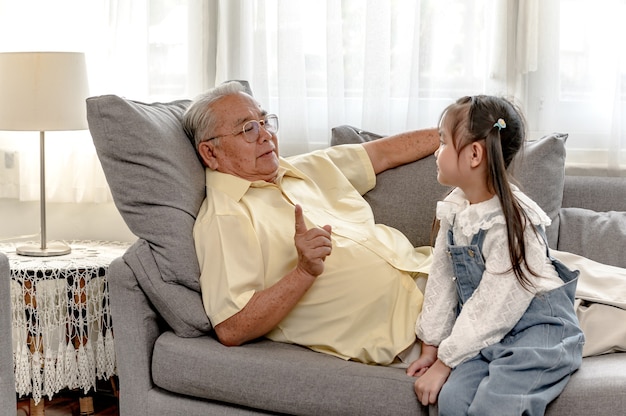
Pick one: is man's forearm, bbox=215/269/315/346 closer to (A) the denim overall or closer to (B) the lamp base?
(A) the denim overall

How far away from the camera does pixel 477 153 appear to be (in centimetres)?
192

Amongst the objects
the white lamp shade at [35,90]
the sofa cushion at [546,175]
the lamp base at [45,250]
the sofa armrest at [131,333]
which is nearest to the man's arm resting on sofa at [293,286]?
the sofa armrest at [131,333]

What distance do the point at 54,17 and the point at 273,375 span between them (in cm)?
194

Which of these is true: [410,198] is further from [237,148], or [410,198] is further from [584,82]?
[584,82]

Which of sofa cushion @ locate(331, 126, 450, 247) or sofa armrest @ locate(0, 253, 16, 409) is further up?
sofa cushion @ locate(331, 126, 450, 247)

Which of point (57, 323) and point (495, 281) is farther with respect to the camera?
point (57, 323)

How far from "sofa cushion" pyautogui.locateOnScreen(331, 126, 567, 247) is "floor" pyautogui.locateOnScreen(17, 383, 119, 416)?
1.19m

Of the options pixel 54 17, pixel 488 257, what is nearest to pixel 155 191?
pixel 488 257

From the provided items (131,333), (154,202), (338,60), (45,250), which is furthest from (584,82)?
(45,250)

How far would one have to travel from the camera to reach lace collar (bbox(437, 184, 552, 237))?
75.6 inches

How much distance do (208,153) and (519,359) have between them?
1.02m

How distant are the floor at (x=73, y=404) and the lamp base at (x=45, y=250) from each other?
0.48 m

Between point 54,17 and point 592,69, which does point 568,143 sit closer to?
point 592,69

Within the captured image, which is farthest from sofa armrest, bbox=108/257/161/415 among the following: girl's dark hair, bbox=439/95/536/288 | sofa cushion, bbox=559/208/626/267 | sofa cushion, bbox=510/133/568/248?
Answer: sofa cushion, bbox=559/208/626/267
